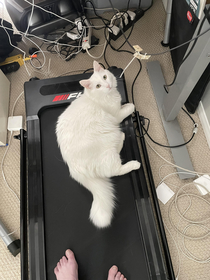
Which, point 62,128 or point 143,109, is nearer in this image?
point 62,128

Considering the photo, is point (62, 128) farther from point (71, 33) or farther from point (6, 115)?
point (71, 33)

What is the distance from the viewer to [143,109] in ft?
4.76

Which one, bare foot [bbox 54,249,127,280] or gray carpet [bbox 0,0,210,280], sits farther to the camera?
gray carpet [bbox 0,0,210,280]

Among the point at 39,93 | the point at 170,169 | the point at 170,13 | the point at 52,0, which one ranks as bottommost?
the point at 170,169

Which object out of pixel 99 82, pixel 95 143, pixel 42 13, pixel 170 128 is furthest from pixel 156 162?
pixel 42 13

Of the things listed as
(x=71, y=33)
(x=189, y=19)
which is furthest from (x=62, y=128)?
(x=71, y=33)

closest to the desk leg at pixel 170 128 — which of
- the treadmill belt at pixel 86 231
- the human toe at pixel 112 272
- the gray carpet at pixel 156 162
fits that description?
the gray carpet at pixel 156 162

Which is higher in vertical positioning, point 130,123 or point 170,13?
point 170,13

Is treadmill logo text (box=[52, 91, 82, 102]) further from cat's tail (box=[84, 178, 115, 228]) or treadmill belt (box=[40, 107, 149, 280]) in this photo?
cat's tail (box=[84, 178, 115, 228])

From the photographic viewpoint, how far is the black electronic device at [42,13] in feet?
4.47

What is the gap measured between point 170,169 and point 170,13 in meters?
1.09

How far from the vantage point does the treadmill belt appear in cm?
97

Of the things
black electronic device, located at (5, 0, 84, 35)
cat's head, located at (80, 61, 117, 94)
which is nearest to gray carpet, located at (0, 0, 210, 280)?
black electronic device, located at (5, 0, 84, 35)

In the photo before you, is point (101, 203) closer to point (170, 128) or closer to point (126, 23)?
point (170, 128)
